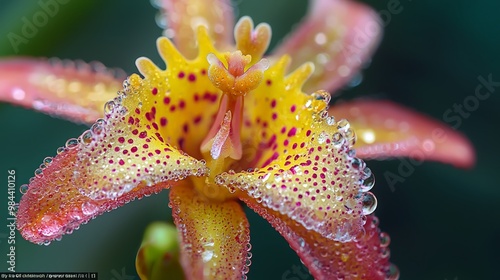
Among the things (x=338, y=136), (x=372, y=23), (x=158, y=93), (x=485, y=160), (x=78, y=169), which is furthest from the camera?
(x=485, y=160)

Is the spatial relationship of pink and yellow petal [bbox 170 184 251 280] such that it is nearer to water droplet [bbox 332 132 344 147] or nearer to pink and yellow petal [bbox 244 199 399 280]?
pink and yellow petal [bbox 244 199 399 280]

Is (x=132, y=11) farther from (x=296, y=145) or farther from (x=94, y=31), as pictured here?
(x=296, y=145)

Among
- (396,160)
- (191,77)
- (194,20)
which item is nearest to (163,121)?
(191,77)

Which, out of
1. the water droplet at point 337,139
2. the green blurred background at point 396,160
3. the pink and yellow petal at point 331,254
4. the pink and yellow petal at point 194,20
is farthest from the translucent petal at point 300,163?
the green blurred background at point 396,160

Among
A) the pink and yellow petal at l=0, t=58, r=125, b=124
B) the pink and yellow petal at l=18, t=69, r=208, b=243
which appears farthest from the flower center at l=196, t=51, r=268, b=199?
the pink and yellow petal at l=0, t=58, r=125, b=124

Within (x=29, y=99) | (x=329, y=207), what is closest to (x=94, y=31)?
(x=29, y=99)

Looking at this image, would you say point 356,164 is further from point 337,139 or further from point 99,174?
point 99,174

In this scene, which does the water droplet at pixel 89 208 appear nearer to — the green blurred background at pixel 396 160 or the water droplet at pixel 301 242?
the water droplet at pixel 301 242
